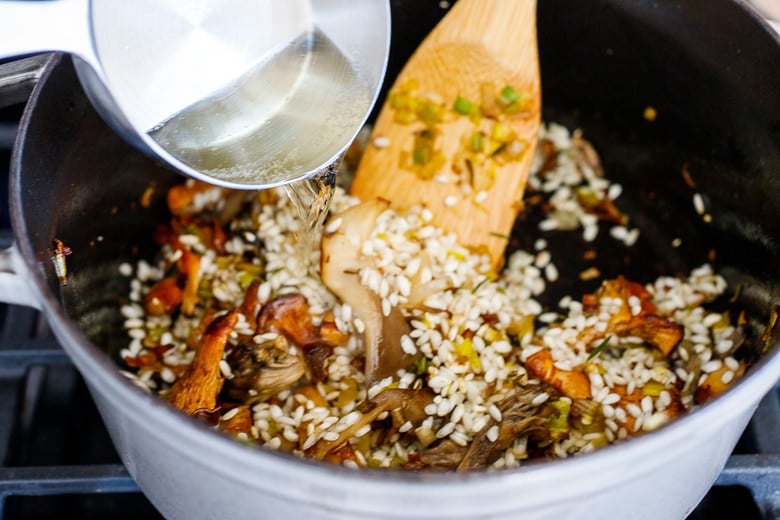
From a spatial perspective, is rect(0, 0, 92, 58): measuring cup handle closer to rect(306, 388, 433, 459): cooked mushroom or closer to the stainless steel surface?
the stainless steel surface

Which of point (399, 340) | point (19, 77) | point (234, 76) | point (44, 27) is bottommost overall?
point (399, 340)

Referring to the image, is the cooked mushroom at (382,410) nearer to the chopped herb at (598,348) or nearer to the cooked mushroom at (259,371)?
the cooked mushroom at (259,371)

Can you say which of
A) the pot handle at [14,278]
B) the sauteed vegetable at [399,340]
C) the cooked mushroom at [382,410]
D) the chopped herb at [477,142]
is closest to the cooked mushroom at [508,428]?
the sauteed vegetable at [399,340]

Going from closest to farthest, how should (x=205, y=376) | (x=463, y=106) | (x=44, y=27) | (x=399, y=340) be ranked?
(x=44, y=27)
(x=205, y=376)
(x=399, y=340)
(x=463, y=106)

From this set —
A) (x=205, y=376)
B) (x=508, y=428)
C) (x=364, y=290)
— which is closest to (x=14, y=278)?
(x=205, y=376)

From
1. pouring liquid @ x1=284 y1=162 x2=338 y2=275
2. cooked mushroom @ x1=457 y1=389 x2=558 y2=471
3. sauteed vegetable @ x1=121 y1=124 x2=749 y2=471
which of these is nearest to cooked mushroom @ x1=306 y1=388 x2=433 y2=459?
sauteed vegetable @ x1=121 y1=124 x2=749 y2=471

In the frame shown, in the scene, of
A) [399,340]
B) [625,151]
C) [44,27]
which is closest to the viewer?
[44,27]

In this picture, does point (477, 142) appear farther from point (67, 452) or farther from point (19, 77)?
point (67, 452)
